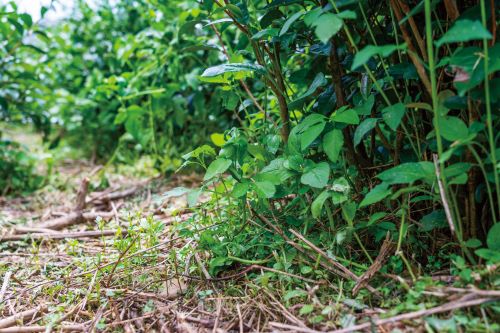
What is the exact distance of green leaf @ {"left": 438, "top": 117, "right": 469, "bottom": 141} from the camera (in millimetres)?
803

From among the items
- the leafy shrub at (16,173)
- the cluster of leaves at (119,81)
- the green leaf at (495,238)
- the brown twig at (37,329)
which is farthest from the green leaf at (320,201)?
the leafy shrub at (16,173)

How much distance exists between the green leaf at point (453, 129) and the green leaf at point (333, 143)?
0.23 m

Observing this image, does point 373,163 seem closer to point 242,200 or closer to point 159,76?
point 242,200

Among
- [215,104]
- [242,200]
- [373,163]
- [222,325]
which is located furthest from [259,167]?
[215,104]

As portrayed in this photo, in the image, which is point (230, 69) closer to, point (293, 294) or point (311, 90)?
point (311, 90)

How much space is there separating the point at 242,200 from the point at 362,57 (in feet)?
1.82

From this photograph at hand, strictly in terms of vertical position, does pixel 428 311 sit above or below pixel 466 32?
below

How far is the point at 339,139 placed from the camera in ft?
3.25

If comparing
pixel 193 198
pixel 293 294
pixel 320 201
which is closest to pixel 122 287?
pixel 193 198

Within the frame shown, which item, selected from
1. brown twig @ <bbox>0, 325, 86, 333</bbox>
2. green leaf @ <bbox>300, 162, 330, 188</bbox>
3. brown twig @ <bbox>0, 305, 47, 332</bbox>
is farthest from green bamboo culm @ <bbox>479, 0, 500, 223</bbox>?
brown twig @ <bbox>0, 305, 47, 332</bbox>

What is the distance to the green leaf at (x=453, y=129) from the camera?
31.6 inches

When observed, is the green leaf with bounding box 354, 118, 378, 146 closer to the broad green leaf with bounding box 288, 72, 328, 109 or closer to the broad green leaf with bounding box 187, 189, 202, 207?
the broad green leaf with bounding box 288, 72, 328, 109

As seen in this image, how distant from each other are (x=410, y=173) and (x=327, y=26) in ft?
1.06

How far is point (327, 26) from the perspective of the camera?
30.1 inches
